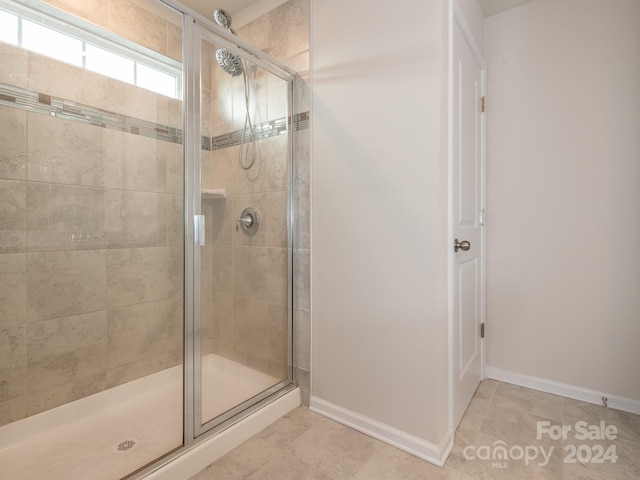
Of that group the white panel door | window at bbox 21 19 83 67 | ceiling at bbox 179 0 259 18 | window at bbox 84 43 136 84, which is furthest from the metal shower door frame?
the white panel door

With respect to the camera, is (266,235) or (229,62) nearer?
(229,62)

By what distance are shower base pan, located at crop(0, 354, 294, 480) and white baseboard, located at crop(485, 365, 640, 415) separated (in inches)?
58.9

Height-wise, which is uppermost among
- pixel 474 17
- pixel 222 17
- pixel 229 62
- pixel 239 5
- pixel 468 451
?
pixel 239 5

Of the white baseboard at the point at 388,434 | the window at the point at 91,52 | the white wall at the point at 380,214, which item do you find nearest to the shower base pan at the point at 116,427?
Result: the white baseboard at the point at 388,434

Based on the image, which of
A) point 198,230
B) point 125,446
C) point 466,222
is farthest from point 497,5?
point 125,446

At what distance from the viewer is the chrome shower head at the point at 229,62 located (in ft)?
Result: 5.10

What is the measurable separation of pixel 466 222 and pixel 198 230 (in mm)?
1367

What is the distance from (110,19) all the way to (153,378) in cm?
195

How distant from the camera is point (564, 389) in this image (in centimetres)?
191

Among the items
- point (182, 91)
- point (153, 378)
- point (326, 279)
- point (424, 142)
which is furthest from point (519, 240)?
point (153, 378)

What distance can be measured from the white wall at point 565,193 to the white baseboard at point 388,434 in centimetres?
102

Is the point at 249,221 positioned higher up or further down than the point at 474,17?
further down

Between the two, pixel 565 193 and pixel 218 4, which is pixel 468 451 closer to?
pixel 565 193

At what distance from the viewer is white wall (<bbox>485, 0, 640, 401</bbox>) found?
1.74 m
